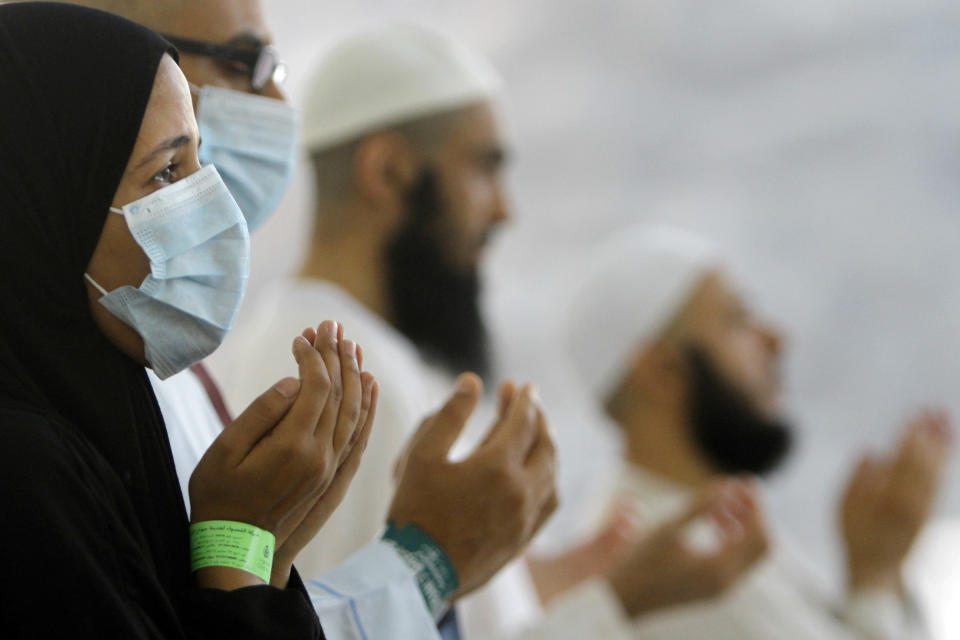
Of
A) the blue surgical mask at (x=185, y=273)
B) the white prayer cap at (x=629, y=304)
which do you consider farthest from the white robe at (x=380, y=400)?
the white prayer cap at (x=629, y=304)

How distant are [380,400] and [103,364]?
0.99 meters

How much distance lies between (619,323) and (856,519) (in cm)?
100

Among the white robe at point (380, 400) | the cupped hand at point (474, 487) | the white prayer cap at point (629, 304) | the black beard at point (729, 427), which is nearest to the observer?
the cupped hand at point (474, 487)

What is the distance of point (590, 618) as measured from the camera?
2312mm

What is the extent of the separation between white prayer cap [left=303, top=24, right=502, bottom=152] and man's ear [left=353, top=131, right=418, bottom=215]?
52 mm

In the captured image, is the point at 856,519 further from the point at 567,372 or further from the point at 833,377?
the point at 833,377

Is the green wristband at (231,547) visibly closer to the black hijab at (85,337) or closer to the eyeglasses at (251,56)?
the black hijab at (85,337)

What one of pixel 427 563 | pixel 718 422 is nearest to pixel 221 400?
pixel 427 563

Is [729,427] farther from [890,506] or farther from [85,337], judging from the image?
[85,337]

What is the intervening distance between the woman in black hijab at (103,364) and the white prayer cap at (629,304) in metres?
2.81

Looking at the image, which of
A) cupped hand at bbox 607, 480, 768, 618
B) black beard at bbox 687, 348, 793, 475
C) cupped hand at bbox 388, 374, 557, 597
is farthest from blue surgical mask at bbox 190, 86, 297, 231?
black beard at bbox 687, 348, 793, 475

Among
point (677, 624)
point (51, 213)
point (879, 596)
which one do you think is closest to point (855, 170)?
point (879, 596)

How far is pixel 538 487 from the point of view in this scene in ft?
4.86

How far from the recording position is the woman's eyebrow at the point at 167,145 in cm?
108
